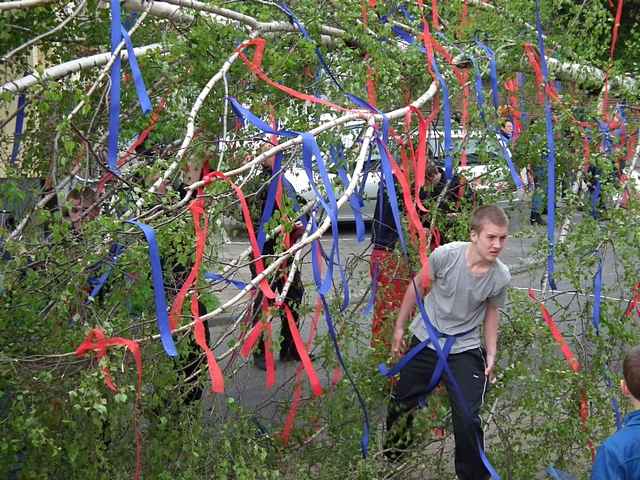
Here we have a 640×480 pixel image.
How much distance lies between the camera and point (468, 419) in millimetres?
4492

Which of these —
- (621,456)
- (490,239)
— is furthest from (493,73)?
(621,456)

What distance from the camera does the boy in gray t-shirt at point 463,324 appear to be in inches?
179

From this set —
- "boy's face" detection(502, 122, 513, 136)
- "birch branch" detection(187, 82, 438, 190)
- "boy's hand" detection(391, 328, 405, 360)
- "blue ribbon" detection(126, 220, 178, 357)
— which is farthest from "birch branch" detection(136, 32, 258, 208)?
"boy's face" detection(502, 122, 513, 136)

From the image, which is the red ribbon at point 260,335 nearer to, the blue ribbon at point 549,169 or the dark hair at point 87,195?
the dark hair at point 87,195

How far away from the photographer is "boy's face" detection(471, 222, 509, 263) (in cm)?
455

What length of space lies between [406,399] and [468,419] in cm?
49

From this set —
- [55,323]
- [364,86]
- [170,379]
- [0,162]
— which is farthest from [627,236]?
[0,162]

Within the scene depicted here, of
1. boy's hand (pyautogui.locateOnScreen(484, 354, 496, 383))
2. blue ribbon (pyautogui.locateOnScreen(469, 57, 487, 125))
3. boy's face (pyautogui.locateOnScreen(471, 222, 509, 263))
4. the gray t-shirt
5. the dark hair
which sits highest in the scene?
blue ribbon (pyautogui.locateOnScreen(469, 57, 487, 125))

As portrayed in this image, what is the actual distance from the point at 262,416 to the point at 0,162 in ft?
6.46

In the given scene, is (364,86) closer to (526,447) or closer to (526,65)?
(526,65)

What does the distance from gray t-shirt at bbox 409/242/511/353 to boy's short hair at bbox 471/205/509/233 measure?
0.68 ft

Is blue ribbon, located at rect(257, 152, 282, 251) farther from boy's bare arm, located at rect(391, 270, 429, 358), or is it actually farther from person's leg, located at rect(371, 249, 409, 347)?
person's leg, located at rect(371, 249, 409, 347)

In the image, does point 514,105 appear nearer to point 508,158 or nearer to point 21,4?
point 508,158

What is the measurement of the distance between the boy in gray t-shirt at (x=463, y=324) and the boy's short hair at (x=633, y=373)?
1347mm
